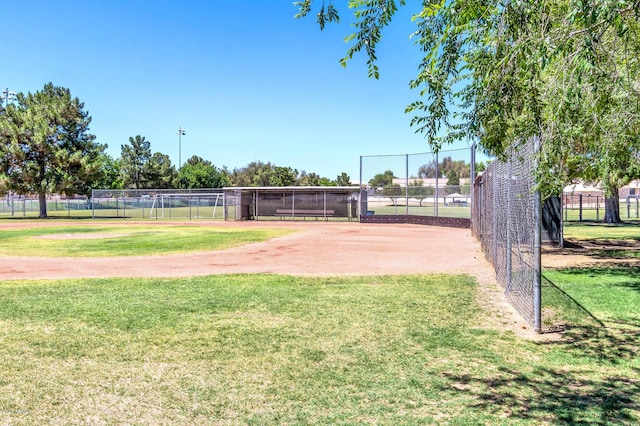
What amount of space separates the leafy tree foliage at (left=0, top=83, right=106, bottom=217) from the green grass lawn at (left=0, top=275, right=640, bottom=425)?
4535cm

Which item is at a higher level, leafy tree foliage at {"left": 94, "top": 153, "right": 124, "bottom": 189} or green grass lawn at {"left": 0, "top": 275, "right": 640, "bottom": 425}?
leafy tree foliage at {"left": 94, "top": 153, "right": 124, "bottom": 189}

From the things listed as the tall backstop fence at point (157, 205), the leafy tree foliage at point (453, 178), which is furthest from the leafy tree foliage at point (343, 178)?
the leafy tree foliage at point (453, 178)

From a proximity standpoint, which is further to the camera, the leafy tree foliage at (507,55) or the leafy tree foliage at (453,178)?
the leafy tree foliage at (453,178)

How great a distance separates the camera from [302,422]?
12.6 feet

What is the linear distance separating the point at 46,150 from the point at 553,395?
52.9 metres

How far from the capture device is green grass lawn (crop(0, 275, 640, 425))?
406cm

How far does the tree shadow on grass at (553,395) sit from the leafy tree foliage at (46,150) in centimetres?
5115

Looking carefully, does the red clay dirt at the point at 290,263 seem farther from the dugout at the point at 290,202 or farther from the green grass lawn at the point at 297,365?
the dugout at the point at 290,202

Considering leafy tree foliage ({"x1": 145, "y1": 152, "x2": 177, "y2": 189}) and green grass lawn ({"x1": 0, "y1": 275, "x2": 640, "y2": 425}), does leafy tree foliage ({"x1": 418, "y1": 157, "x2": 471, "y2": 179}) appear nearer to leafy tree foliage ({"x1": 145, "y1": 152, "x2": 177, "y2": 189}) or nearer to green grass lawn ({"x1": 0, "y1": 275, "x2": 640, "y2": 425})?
green grass lawn ({"x1": 0, "y1": 275, "x2": 640, "y2": 425})

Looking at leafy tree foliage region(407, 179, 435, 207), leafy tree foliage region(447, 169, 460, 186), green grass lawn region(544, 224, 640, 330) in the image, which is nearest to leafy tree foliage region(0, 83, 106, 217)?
leafy tree foliage region(407, 179, 435, 207)

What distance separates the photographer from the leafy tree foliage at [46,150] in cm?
4769

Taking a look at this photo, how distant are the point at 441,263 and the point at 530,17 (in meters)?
9.24

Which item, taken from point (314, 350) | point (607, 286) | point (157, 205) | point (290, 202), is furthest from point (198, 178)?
point (314, 350)

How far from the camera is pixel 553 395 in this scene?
14.2ft
